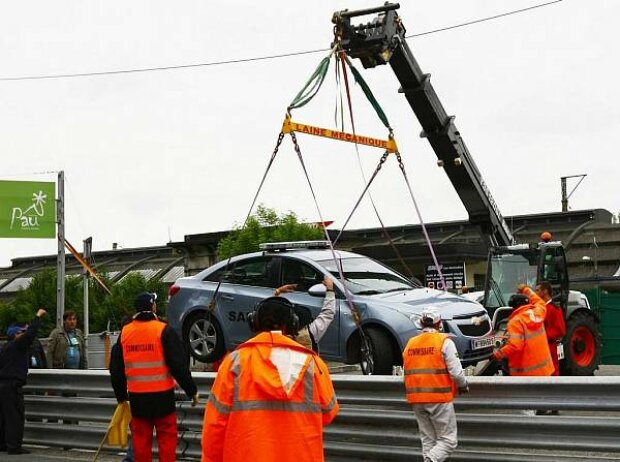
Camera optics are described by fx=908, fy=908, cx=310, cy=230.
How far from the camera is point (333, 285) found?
10430 millimetres

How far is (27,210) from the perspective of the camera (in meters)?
14.5

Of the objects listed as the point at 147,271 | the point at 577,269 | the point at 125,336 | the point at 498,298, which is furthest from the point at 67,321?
the point at 147,271

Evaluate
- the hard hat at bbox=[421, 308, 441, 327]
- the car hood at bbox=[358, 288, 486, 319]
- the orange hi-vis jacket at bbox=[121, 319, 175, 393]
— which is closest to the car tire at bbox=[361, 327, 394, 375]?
the car hood at bbox=[358, 288, 486, 319]

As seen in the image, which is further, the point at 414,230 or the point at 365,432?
the point at 414,230

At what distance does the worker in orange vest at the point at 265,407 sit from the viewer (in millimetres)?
4402

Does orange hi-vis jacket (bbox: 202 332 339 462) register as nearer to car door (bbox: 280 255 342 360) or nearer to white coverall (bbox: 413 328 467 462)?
white coverall (bbox: 413 328 467 462)

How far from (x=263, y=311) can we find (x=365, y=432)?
3.75 meters

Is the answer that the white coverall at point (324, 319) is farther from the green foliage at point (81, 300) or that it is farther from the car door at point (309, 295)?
the green foliage at point (81, 300)

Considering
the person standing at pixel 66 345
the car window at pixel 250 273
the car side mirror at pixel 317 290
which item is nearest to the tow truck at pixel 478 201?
the car window at pixel 250 273

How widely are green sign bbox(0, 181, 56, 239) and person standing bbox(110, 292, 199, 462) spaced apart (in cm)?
717

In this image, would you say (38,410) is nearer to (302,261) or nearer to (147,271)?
(302,261)

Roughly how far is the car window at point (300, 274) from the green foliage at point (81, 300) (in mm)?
29398

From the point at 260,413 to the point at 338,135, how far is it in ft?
21.4

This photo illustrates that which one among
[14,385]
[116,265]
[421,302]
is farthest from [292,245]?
[116,265]
